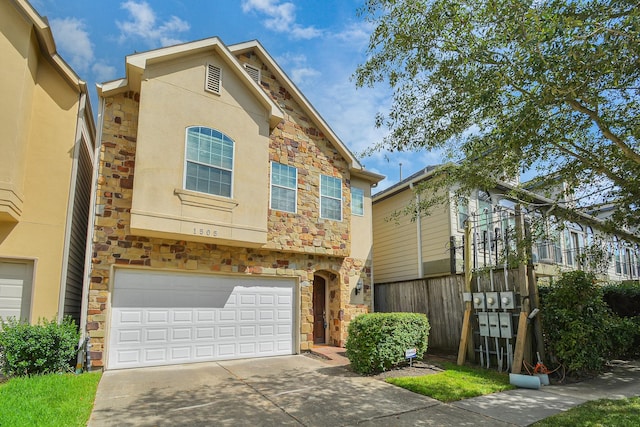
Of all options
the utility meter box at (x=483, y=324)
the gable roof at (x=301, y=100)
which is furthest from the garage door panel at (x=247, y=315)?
the utility meter box at (x=483, y=324)

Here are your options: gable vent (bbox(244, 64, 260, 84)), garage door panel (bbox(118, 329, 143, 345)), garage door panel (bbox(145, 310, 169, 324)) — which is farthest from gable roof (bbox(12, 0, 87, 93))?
garage door panel (bbox(118, 329, 143, 345))

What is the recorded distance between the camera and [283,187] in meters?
11.4

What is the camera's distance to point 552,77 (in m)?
5.10

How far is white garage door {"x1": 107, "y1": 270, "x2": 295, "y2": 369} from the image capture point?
8907mm

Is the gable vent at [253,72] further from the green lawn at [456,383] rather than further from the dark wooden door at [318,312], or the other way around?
the green lawn at [456,383]

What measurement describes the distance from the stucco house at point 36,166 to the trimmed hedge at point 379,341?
6.23 m

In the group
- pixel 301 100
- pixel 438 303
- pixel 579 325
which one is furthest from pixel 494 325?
pixel 301 100

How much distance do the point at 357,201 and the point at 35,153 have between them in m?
9.04

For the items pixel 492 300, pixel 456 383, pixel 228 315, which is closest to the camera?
pixel 456 383

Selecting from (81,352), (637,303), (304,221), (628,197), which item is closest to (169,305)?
(81,352)

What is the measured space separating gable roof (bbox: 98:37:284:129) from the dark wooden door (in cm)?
527

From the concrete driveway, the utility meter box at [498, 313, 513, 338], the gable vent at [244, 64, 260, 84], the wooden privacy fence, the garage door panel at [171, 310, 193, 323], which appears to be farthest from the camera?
the gable vent at [244, 64, 260, 84]

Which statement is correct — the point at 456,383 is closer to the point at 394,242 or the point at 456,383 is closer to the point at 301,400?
the point at 301,400

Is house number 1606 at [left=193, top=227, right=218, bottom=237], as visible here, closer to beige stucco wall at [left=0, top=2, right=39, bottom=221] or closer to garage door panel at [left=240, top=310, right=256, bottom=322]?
garage door panel at [left=240, top=310, right=256, bottom=322]
